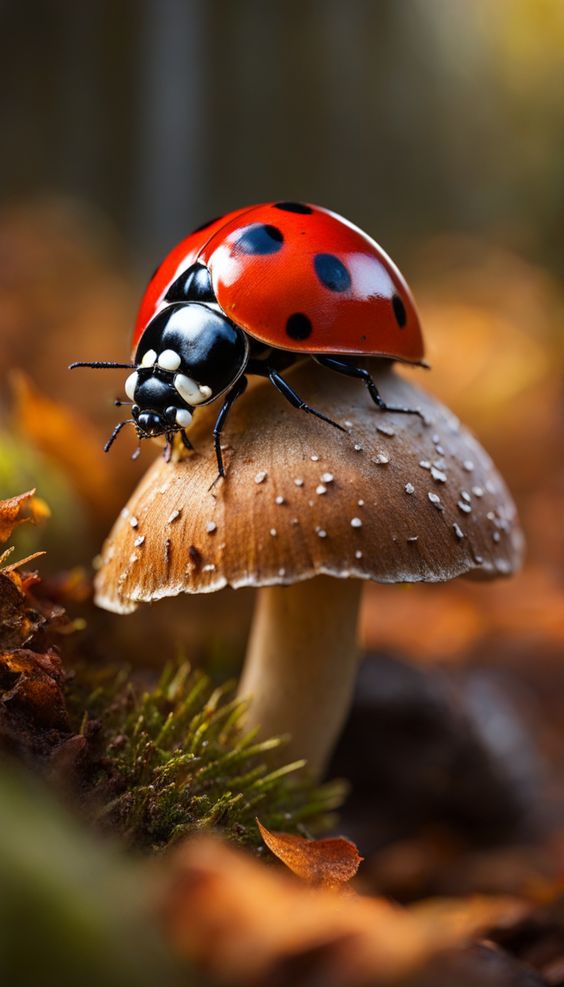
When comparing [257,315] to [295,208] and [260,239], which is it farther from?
[295,208]

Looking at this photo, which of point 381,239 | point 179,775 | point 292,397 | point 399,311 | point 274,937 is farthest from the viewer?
point 381,239

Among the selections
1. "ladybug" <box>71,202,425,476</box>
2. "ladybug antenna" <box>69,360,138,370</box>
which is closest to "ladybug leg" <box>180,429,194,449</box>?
"ladybug" <box>71,202,425,476</box>

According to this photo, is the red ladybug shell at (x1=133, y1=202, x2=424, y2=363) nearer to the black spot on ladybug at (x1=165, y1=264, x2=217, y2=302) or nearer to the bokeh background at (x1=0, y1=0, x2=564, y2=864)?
the black spot on ladybug at (x1=165, y1=264, x2=217, y2=302)

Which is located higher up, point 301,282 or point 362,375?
point 301,282

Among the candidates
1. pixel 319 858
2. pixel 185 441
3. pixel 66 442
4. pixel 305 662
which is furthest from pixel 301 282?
pixel 66 442

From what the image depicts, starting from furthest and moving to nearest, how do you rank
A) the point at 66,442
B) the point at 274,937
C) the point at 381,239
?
1. the point at 381,239
2. the point at 66,442
3. the point at 274,937

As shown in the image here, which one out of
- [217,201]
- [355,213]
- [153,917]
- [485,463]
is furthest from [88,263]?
[153,917]
